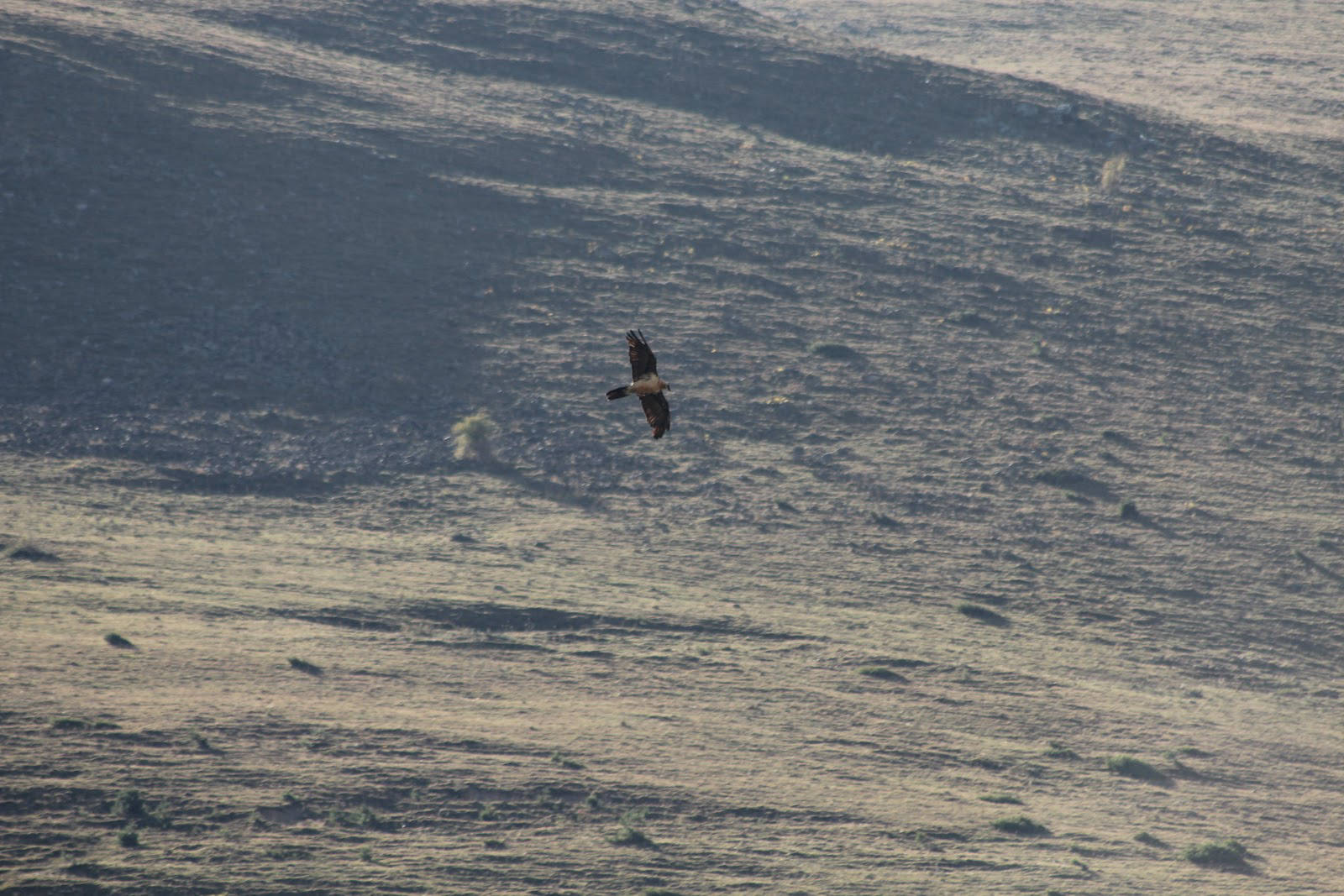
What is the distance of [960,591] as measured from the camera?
46688mm

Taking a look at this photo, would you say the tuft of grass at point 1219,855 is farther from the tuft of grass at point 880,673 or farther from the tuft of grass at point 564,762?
the tuft of grass at point 564,762

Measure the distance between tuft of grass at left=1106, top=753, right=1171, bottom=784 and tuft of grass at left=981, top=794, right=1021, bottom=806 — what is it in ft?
12.6

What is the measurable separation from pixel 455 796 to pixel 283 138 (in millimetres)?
43887

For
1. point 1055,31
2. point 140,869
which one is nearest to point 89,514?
point 140,869

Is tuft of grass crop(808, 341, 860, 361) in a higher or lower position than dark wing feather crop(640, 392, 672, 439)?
lower

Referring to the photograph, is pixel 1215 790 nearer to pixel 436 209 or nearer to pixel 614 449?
pixel 614 449

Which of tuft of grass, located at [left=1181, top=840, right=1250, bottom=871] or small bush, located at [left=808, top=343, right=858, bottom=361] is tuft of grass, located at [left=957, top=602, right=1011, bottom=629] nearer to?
tuft of grass, located at [left=1181, top=840, right=1250, bottom=871]

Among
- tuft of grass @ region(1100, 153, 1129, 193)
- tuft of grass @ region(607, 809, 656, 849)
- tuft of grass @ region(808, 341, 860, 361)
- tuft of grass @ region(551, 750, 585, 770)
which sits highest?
tuft of grass @ region(1100, 153, 1129, 193)

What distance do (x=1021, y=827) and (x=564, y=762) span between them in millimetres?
11590

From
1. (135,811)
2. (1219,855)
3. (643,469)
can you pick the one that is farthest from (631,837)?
(643,469)

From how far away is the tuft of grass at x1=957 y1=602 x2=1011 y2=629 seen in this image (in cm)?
4500

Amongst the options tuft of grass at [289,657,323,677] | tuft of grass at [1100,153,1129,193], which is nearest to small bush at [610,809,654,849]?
tuft of grass at [289,657,323,677]

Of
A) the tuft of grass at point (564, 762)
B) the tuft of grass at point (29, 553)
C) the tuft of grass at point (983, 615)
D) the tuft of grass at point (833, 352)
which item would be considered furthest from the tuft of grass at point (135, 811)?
the tuft of grass at point (833, 352)

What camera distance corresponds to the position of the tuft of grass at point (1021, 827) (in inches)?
1339
